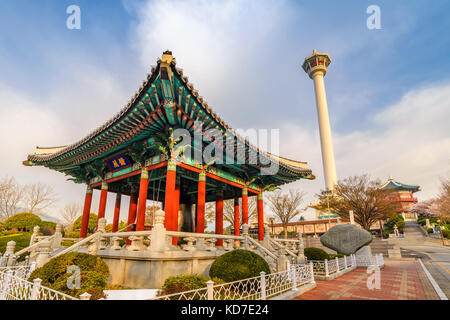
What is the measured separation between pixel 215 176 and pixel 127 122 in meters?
6.20

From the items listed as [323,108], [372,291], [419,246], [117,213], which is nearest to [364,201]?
[419,246]

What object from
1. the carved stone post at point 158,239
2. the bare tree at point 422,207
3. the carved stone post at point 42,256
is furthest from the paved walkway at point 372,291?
the bare tree at point 422,207

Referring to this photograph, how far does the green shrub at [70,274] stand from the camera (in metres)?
6.46

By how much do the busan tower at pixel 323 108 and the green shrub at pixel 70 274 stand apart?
57.5 metres

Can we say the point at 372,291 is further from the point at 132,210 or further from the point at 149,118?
the point at 132,210

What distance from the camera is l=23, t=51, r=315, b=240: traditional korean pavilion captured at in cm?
954

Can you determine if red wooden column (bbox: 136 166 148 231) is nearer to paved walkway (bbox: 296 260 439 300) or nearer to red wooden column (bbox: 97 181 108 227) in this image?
red wooden column (bbox: 97 181 108 227)

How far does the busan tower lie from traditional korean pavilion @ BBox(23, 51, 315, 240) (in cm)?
4540

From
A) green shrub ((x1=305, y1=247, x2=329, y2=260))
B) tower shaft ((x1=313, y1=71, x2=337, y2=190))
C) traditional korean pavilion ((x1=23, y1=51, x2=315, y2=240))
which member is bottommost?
green shrub ((x1=305, y1=247, x2=329, y2=260))

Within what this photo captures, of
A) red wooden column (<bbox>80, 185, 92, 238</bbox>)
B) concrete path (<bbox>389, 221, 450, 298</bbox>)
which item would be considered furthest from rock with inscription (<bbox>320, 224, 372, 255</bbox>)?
red wooden column (<bbox>80, 185, 92, 238</bbox>)

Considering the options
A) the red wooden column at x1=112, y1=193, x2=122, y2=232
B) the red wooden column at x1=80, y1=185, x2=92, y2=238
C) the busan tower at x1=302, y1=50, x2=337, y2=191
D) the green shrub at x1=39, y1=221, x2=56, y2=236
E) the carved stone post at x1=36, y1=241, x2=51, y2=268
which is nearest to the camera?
Answer: the carved stone post at x1=36, y1=241, x2=51, y2=268

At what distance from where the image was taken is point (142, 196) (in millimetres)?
12195

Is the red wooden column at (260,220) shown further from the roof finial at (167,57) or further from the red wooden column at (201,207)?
the roof finial at (167,57)
